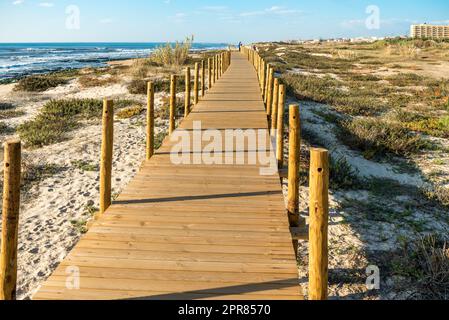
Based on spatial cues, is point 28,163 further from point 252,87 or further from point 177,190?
point 252,87

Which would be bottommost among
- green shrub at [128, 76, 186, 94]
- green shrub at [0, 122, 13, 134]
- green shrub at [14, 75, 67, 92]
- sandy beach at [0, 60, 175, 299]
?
sandy beach at [0, 60, 175, 299]

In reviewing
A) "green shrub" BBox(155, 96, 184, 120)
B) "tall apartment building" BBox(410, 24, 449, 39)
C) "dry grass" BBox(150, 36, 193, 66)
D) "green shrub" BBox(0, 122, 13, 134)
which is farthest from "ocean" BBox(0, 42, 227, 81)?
"tall apartment building" BBox(410, 24, 449, 39)

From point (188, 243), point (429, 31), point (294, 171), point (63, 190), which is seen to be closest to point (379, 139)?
point (294, 171)

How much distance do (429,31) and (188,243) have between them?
18178cm

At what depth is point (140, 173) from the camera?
5852mm

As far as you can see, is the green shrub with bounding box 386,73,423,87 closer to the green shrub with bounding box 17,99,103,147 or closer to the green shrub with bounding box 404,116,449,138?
the green shrub with bounding box 404,116,449,138

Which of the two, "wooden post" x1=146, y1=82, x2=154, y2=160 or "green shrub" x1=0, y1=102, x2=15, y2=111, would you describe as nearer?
"wooden post" x1=146, y1=82, x2=154, y2=160

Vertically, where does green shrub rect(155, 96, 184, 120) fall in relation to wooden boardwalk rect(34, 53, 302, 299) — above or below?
above

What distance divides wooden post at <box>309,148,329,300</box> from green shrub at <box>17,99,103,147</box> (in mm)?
9390

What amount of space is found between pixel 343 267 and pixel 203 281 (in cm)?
311

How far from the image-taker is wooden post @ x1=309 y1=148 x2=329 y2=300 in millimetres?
2943

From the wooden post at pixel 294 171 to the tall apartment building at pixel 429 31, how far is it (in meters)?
163
